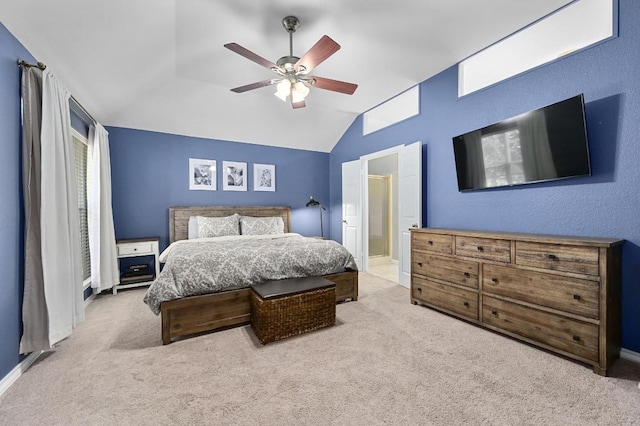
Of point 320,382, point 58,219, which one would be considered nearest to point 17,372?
point 58,219

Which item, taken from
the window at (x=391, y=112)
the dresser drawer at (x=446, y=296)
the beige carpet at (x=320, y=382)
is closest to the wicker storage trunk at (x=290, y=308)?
the beige carpet at (x=320, y=382)

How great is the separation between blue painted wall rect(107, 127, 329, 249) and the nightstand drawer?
44 cm

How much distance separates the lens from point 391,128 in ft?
14.3

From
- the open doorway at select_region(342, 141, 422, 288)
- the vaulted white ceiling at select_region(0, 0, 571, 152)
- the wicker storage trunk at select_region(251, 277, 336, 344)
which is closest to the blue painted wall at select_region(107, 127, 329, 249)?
the vaulted white ceiling at select_region(0, 0, 571, 152)

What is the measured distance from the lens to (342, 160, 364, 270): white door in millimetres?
5031

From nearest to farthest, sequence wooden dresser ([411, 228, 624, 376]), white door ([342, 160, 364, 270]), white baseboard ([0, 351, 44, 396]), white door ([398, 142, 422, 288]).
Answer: white baseboard ([0, 351, 44, 396])
wooden dresser ([411, 228, 624, 376])
white door ([398, 142, 422, 288])
white door ([342, 160, 364, 270])

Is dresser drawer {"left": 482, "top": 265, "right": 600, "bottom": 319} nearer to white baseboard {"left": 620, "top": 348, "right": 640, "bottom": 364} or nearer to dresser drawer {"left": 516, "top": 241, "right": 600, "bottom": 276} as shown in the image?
dresser drawer {"left": 516, "top": 241, "right": 600, "bottom": 276}

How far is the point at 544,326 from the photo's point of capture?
84.4 inches

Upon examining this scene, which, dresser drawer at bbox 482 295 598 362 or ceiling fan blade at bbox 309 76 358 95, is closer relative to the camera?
dresser drawer at bbox 482 295 598 362

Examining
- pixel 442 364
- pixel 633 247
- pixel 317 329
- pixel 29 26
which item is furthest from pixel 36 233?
pixel 633 247

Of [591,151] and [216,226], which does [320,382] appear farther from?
[216,226]

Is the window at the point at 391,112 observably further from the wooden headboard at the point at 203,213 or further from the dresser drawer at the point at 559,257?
the dresser drawer at the point at 559,257

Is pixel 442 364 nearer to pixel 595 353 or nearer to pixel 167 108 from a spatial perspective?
pixel 595 353

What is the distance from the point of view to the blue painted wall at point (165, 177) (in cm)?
432
